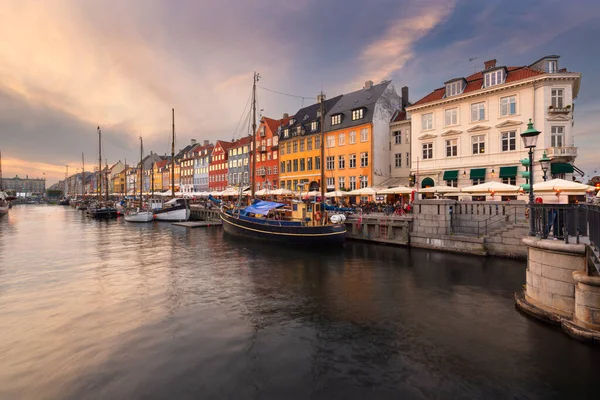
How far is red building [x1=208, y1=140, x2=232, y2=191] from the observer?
8188 centimetres

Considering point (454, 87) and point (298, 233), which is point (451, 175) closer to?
point (454, 87)

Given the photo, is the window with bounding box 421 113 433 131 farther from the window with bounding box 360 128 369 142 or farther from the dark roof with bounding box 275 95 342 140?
the dark roof with bounding box 275 95 342 140

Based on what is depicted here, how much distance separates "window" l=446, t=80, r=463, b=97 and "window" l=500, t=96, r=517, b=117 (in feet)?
15.8

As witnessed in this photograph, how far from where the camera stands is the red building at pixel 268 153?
63.3 meters

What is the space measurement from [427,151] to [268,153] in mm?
34474

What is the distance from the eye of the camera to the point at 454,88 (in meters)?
36.5

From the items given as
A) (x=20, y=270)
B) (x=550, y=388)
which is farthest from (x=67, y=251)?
(x=550, y=388)

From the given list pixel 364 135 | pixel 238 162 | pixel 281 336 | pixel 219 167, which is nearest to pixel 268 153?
pixel 238 162

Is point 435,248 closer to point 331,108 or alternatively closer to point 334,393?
point 334,393

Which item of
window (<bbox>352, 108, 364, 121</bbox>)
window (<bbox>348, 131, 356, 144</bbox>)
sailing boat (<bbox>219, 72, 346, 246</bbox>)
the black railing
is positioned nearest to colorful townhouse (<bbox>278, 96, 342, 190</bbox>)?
window (<bbox>348, 131, 356, 144</bbox>)

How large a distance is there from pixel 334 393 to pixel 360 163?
41.5 metres

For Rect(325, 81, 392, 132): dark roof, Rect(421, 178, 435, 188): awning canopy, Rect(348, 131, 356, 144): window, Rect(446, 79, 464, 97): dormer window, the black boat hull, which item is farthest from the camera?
Rect(348, 131, 356, 144): window

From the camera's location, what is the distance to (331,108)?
182 ft

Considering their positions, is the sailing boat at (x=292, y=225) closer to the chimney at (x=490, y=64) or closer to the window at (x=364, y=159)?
the window at (x=364, y=159)
